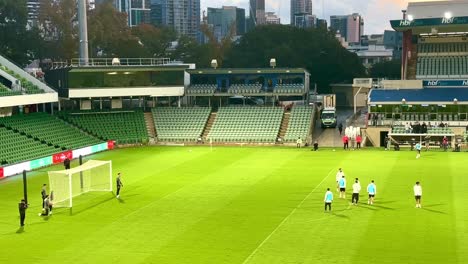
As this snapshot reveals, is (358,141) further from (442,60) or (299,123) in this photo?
(442,60)

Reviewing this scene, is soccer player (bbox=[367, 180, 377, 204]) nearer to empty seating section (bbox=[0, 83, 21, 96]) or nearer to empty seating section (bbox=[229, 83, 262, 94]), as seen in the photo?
empty seating section (bbox=[0, 83, 21, 96])

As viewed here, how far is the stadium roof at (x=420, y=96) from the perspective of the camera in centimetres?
6145

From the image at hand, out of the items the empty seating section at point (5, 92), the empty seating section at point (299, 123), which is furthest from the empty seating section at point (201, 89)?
the empty seating section at point (5, 92)

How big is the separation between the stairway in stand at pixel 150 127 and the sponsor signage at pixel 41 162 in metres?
15.6

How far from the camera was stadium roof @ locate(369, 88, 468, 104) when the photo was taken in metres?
61.4

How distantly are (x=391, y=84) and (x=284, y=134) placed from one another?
47.8ft

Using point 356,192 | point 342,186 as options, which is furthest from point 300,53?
point 356,192

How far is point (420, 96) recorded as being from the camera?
63281 mm

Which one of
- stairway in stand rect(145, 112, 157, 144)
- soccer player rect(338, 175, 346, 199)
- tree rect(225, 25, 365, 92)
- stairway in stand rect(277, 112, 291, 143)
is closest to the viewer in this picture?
soccer player rect(338, 175, 346, 199)

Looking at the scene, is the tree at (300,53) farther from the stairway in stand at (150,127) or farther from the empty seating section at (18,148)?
the empty seating section at (18,148)

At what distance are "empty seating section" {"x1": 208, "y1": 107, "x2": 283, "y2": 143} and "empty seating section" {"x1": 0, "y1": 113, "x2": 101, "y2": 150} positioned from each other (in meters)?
12.8

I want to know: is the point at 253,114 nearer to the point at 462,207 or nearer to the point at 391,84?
the point at 391,84

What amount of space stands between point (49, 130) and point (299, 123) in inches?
954

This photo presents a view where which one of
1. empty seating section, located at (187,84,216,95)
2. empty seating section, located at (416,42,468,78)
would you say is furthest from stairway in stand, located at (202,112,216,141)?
empty seating section, located at (416,42,468,78)
